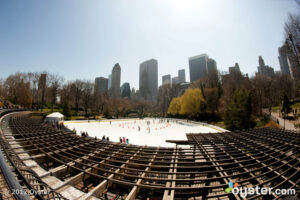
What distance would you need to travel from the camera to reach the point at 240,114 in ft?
79.4

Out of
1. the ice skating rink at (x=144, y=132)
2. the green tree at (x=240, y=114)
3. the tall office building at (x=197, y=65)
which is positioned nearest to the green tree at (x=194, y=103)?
the ice skating rink at (x=144, y=132)

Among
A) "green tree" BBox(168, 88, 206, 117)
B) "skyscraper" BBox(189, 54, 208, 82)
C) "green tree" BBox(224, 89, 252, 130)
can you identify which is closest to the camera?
"green tree" BBox(224, 89, 252, 130)

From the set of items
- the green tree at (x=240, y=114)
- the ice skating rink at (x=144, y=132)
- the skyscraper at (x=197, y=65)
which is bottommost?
the ice skating rink at (x=144, y=132)

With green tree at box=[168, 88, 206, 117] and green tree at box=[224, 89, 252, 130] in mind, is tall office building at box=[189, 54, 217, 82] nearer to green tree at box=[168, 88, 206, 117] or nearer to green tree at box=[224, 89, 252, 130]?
green tree at box=[168, 88, 206, 117]

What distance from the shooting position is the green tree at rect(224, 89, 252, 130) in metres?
24.0

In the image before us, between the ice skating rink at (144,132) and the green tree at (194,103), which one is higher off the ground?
the green tree at (194,103)

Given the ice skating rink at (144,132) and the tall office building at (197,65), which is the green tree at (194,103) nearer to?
the ice skating rink at (144,132)

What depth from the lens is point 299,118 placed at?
90.7 ft

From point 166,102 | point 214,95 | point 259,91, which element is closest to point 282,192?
point 214,95

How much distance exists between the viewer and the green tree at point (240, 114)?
24031mm

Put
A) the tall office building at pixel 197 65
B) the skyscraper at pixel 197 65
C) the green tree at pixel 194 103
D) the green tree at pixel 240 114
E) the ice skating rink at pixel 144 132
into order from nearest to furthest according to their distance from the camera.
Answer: the ice skating rink at pixel 144 132 → the green tree at pixel 240 114 → the green tree at pixel 194 103 → the tall office building at pixel 197 65 → the skyscraper at pixel 197 65

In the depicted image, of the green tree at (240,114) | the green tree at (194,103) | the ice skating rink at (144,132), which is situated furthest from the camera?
the green tree at (194,103)

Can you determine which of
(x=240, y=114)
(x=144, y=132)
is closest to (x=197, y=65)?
(x=240, y=114)

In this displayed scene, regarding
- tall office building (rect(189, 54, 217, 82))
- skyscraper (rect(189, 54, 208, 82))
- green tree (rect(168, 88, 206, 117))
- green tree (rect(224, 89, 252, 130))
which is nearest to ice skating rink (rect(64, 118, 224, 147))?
green tree (rect(224, 89, 252, 130))
